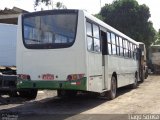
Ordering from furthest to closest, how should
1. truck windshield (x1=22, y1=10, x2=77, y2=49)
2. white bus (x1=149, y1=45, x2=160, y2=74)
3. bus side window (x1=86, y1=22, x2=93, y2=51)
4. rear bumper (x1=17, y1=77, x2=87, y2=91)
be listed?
white bus (x1=149, y1=45, x2=160, y2=74) < bus side window (x1=86, y1=22, x2=93, y2=51) < truck windshield (x1=22, y1=10, x2=77, y2=49) < rear bumper (x1=17, y1=77, x2=87, y2=91)

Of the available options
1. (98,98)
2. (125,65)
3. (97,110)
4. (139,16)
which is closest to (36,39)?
(97,110)

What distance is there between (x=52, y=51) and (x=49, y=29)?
79 cm

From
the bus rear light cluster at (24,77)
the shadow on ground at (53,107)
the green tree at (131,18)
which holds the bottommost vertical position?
the shadow on ground at (53,107)

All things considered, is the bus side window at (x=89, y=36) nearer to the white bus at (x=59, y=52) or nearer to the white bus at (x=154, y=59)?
the white bus at (x=59, y=52)

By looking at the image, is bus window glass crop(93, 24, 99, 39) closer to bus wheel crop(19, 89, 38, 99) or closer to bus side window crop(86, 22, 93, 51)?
bus side window crop(86, 22, 93, 51)

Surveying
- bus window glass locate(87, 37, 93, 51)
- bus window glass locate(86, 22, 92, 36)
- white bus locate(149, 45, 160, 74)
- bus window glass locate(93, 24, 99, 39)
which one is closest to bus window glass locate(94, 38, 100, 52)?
bus window glass locate(93, 24, 99, 39)

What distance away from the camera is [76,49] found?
1252 centimetres

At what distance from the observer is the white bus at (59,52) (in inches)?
492

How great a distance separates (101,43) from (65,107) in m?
2.75

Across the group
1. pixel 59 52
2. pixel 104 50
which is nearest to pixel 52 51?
pixel 59 52

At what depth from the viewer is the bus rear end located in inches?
491

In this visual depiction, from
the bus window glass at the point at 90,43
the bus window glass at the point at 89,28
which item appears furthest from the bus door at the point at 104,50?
the bus window glass at the point at 90,43

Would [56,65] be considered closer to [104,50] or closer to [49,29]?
[49,29]

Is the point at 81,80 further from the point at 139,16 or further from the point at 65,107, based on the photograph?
the point at 139,16
